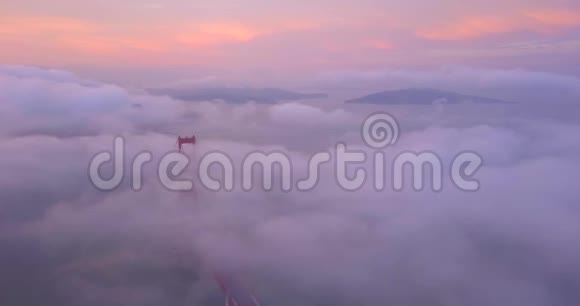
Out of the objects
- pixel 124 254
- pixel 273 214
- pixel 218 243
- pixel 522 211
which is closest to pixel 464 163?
pixel 522 211

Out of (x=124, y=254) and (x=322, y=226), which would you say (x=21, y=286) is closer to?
(x=124, y=254)

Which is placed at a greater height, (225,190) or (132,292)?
(225,190)

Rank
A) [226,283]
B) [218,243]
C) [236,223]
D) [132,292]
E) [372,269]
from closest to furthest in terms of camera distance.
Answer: [132,292] < [226,283] < [372,269] < [218,243] < [236,223]

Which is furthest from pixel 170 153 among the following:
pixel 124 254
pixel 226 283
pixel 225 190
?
pixel 226 283

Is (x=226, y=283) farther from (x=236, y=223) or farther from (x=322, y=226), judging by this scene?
(x=322, y=226)

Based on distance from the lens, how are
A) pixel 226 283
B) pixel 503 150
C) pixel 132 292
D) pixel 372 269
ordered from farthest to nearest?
1. pixel 503 150
2. pixel 372 269
3. pixel 226 283
4. pixel 132 292

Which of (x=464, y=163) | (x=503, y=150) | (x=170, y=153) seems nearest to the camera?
(x=170, y=153)

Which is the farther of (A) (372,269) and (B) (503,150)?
(B) (503,150)

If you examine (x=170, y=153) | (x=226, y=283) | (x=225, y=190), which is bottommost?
(x=226, y=283)

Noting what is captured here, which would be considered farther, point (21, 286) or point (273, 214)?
point (273, 214)
